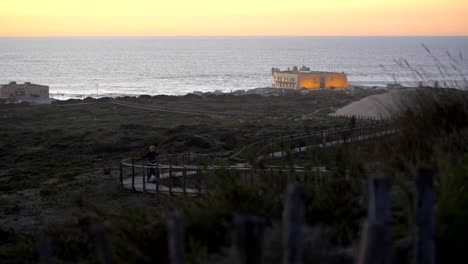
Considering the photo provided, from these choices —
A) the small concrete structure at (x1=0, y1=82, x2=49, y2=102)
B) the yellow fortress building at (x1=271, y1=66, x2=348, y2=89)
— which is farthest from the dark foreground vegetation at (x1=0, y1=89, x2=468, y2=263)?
the yellow fortress building at (x1=271, y1=66, x2=348, y2=89)

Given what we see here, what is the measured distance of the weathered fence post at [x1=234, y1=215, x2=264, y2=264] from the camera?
3484mm

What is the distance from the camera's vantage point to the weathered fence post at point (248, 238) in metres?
3.48

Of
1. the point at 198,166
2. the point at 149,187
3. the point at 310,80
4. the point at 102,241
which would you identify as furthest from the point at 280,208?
the point at 310,80

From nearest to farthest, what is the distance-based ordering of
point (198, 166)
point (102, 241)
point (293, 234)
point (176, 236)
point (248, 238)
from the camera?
point (248, 238) → point (293, 234) → point (176, 236) → point (102, 241) → point (198, 166)

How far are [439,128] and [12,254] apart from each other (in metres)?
5.46

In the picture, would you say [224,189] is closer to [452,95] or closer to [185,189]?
[452,95]

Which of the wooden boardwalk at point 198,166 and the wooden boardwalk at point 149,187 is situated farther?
the wooden boardwalk at point 149,187

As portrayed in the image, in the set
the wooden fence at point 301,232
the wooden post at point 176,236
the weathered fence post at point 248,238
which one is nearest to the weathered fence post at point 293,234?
the wooden fence at point 301,232

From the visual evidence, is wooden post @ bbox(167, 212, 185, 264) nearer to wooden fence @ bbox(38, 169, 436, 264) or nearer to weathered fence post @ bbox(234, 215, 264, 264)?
wooden fence @ bbox(38, 169, 436, 264)

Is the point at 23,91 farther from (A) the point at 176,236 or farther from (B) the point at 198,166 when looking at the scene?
(A) the point at 176,236

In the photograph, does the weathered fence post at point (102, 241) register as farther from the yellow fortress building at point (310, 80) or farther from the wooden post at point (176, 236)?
the yellow fortress building at point (310, 80)

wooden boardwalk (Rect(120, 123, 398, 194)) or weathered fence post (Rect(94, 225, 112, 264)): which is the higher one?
weathered fence post (Rect(94, 225, 112, 264))

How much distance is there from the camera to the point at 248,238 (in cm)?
352

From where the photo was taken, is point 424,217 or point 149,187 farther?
point 149,187
